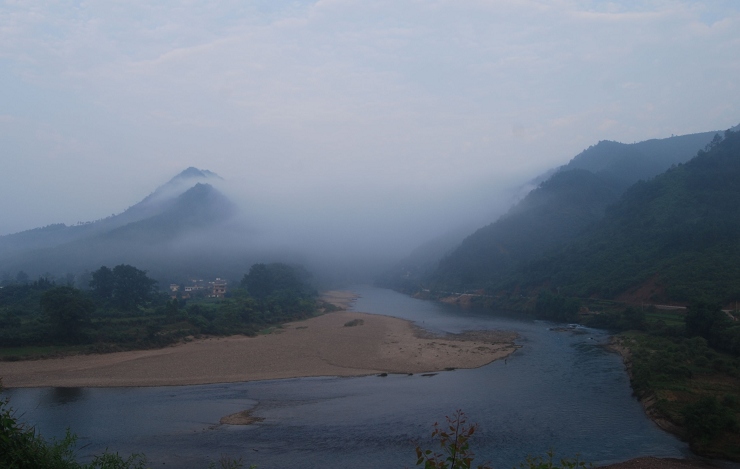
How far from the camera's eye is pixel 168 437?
18.6m

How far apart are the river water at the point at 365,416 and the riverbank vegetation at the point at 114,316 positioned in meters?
9.77

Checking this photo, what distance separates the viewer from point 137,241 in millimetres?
136250

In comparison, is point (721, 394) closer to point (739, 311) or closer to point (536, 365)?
point (536, 365)

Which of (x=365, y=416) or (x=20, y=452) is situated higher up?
(x=20, y=452)

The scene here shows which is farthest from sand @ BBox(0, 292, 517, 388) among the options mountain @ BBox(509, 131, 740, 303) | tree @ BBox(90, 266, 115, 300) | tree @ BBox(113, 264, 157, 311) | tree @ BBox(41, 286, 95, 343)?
mountain @ BBox(509, 131, 740, 303)

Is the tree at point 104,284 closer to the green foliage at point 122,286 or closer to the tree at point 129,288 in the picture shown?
the green foliage at point 122,286

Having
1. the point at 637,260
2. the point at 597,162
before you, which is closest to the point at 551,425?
the point at 637,260

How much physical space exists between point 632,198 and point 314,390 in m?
67.6

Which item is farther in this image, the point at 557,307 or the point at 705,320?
the point at 557,307

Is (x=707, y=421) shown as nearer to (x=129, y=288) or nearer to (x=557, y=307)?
(x=557, y=307)

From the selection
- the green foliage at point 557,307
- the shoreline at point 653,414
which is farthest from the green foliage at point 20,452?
the green foliage at point 557,307

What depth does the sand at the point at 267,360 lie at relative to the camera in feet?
93.2

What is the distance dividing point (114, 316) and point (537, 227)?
78509 mm

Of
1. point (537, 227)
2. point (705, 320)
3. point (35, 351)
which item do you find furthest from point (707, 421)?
point (537, 227)
